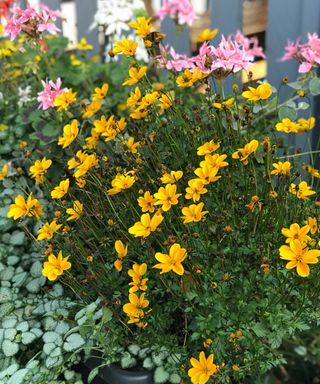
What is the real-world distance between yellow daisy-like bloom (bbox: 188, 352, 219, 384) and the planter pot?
0.54ft

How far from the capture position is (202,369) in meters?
1.33

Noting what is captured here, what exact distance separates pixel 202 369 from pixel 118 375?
0.24m

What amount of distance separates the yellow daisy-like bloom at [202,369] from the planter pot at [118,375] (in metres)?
0.16

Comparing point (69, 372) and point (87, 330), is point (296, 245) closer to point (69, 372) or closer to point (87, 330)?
point (87, 330)

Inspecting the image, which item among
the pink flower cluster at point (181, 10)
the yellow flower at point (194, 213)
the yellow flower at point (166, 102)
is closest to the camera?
the yellow flower at point (194, 213)

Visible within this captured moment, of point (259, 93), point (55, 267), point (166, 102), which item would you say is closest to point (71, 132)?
point (166, 102)

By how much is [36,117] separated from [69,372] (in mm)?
1011

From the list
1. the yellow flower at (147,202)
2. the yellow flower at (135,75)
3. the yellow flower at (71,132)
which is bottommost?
the yellow flower at (147,202)

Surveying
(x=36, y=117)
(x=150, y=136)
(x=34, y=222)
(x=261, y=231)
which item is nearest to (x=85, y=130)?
(x=36, y=117)

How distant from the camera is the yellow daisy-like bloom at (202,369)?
1312mm

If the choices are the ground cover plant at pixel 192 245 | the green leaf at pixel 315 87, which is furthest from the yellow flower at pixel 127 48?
the green leaf at pixel 315 87

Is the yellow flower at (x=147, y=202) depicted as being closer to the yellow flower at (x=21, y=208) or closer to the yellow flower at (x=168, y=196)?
the yellow flower at (x=168, y=196)

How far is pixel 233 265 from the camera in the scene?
146 centimetres

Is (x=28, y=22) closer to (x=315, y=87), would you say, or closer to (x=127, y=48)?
(x=127, y=48)
